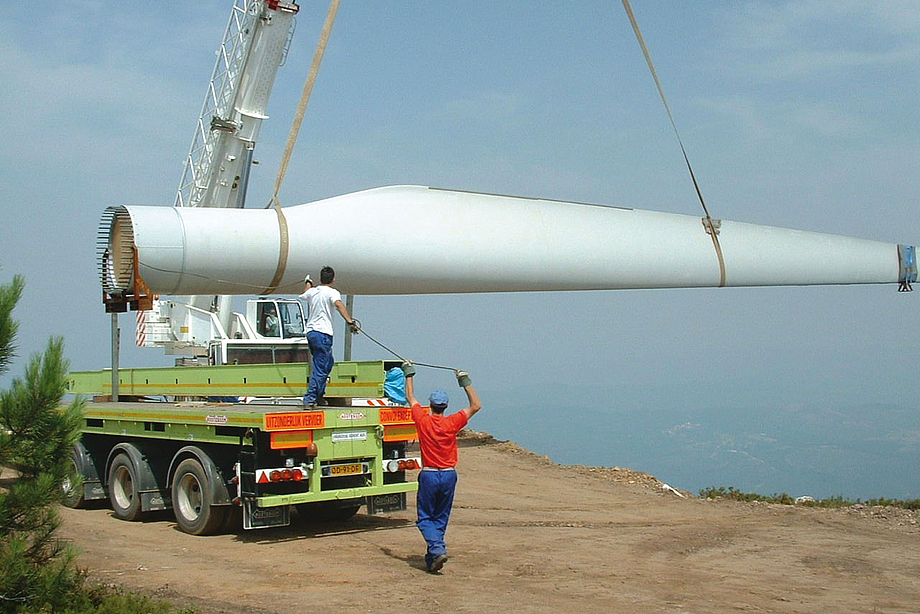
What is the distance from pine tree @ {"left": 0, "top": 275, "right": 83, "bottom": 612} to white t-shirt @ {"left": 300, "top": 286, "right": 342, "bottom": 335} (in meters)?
3.56

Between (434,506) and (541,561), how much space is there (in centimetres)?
142

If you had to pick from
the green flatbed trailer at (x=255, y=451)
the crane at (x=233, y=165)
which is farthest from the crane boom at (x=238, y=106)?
the green flatbed trailer at (x=255, y=451)

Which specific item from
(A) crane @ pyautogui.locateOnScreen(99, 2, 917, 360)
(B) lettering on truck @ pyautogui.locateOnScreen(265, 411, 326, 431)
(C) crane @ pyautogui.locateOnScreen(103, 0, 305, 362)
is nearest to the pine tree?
(B) lettering on truck @ pyautogui.locateOnScreen(265, 411, 326, 431)

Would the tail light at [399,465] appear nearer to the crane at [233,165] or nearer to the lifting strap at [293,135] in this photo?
the lifting strap at [293,135]

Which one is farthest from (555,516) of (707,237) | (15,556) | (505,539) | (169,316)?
(169,316)

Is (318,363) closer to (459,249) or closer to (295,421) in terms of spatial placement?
(295,421)

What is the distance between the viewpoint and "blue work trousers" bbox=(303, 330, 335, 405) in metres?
9.84

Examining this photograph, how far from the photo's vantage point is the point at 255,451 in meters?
9.03

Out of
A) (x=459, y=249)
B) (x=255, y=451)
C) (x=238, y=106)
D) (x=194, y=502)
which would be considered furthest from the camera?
(x=238, y=106)

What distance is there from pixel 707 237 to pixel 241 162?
31.7 feet

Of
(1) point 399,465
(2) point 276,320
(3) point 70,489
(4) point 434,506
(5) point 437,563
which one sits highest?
(2) point 276,320

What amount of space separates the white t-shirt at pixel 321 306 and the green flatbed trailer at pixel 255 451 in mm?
602

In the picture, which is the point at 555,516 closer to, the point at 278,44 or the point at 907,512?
the point at 907,512

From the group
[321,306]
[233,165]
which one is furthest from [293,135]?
[233,165]
